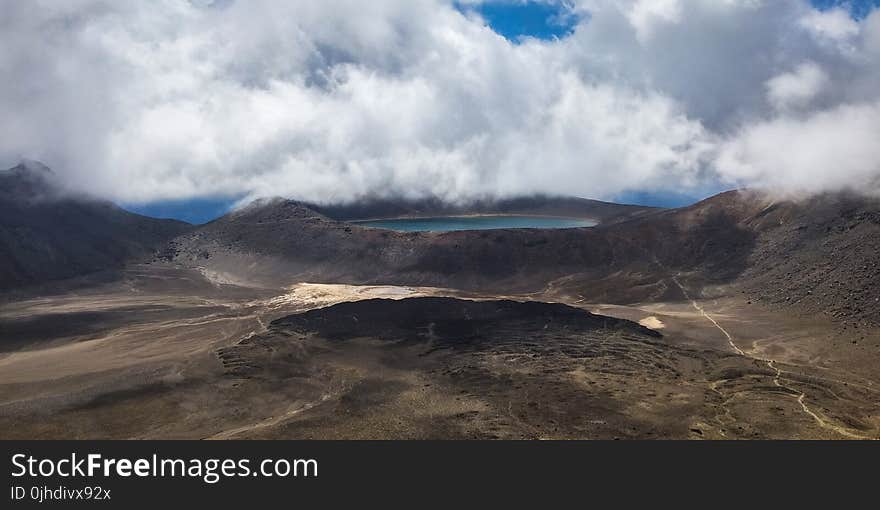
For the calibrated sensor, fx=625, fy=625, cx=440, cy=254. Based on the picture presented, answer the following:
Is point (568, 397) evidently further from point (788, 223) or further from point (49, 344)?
point (788, 223)

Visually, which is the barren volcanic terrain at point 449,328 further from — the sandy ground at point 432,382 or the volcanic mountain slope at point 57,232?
the volcanic mountain slope at point 57,232

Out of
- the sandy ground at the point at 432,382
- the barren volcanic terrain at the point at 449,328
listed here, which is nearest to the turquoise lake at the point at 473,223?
the barren volcanic terrain at the point at 449,328

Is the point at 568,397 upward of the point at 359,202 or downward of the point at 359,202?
downward

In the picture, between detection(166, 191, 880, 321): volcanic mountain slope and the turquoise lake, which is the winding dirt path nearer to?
detection(166, 191, 880, 321): volcanic mountain slope

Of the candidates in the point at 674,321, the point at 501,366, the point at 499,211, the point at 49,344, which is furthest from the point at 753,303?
the point at 499,211

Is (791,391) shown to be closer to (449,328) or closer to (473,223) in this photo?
(449,328)

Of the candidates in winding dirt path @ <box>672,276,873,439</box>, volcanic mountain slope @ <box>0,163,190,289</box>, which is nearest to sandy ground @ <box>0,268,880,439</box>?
winding dirt path @ <box>672,276,873,439</box>
